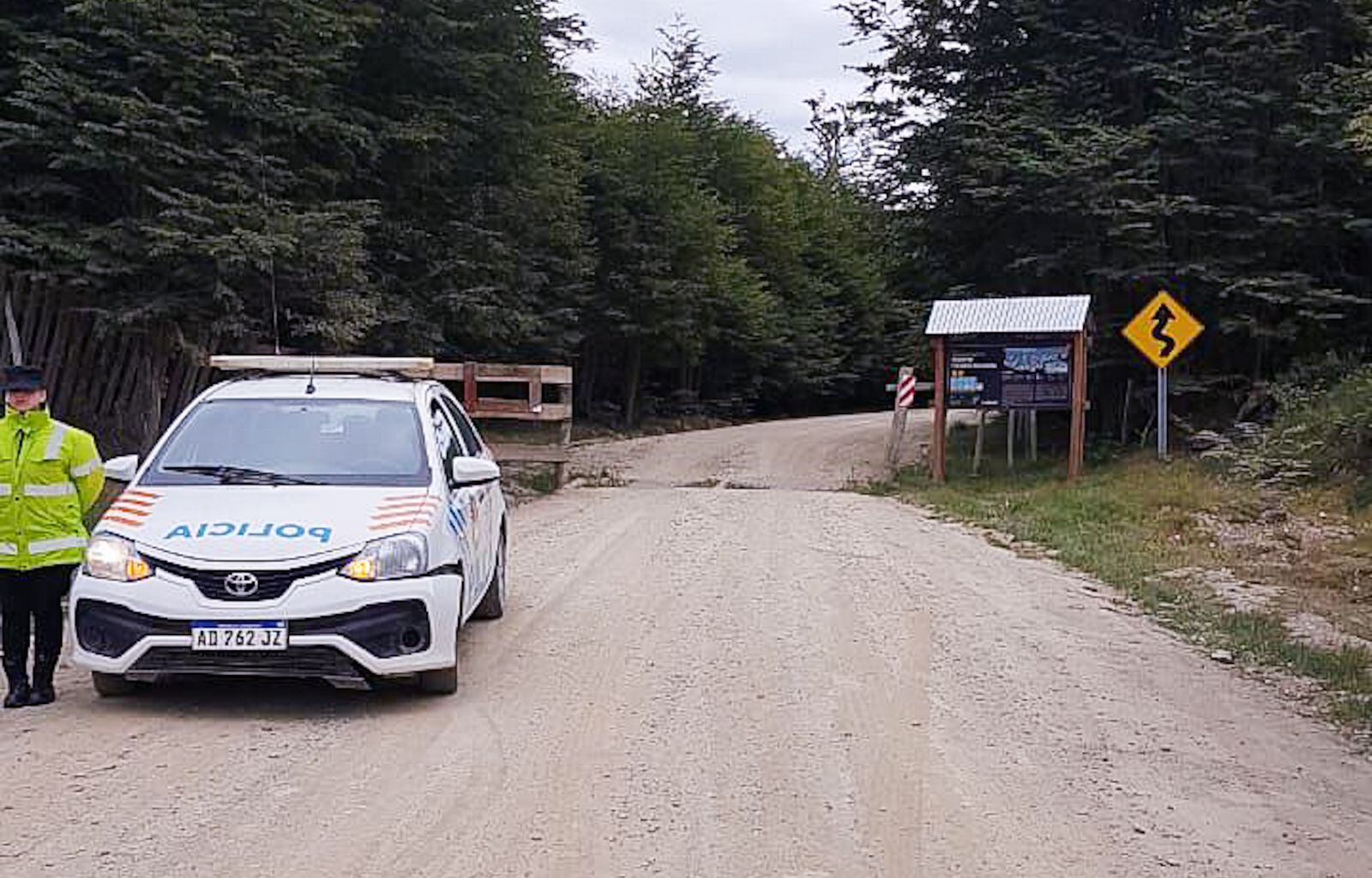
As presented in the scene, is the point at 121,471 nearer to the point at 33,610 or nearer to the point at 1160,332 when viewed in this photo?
the point at 33,610

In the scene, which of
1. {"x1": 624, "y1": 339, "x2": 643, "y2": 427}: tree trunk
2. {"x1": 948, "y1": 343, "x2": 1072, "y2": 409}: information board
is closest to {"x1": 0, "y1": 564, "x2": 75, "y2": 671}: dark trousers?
{"x1": 948, "y1": 343, "x2": 1072, "y2": 409}: information board

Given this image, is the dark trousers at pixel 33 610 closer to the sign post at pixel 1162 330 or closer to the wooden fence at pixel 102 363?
the wooden fence at pixel 102 363

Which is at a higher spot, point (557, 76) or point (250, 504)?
point (557, 76)

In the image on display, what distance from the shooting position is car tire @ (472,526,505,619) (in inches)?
393

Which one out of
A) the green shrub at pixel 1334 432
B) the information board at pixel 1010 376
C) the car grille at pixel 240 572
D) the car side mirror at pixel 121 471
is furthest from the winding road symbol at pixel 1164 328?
the car grille at pixel 240 572

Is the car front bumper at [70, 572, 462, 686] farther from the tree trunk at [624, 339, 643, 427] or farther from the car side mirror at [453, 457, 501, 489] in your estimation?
the tree trunk at [624, 339, 643, 427]

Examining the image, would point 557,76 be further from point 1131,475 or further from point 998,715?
point 998,715

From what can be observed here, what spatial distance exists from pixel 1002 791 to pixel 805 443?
26791 mm

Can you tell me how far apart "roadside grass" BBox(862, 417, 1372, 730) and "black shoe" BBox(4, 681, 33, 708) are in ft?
22.7

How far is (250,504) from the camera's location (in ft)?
25.0

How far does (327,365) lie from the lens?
9578 mm

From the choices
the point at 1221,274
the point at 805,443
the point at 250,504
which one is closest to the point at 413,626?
the point at 250,504

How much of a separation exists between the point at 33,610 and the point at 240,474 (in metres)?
1.23

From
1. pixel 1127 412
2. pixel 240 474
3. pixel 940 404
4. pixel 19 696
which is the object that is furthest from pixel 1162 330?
pixel 19 696
